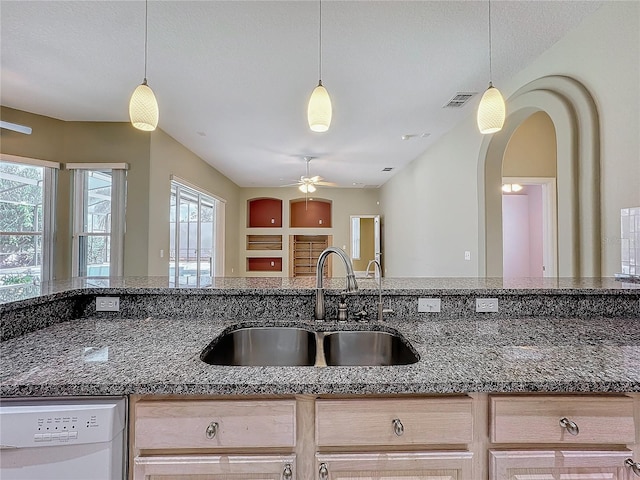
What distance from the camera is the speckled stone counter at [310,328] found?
0.89m

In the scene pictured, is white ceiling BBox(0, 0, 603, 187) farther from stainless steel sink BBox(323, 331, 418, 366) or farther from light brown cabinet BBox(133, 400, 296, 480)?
light brown cabinet BBox(133, 400, 296, 480)

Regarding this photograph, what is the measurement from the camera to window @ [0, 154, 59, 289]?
3.82 metres

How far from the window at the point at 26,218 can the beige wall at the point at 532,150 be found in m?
5.74

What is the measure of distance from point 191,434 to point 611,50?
3.06m

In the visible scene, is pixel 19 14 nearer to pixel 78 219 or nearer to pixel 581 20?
pixel 78 219

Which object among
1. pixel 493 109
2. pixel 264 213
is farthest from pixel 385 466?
pixel 264 213

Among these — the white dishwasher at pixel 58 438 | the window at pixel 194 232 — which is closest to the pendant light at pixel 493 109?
the white dishwasher at pixel 58 438

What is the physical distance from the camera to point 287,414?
915 mm

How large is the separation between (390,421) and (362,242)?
30.3ft

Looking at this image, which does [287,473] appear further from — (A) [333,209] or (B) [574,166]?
(A) [333,209]

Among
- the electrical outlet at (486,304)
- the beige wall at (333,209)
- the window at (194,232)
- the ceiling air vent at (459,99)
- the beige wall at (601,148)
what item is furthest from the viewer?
the beige wall at (333,209)

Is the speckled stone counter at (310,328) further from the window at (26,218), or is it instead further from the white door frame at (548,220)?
the window at (26,218)

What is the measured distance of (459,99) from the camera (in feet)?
11.4

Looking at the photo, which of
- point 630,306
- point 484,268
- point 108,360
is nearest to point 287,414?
point 108,360
